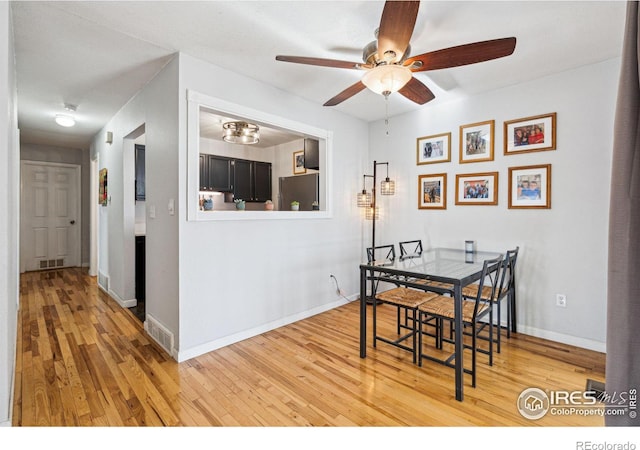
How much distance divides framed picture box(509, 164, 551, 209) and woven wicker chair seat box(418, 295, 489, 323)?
1.19 metres

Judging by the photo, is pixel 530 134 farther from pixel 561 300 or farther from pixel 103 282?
pixel 103 282

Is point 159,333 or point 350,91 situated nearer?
point 350,91

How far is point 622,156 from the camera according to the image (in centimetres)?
66

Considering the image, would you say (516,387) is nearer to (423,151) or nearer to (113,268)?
(423,151)

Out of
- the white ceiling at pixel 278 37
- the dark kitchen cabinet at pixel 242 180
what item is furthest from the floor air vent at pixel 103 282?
the white ceiling at pixel 278 37

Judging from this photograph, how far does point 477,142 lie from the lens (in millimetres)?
3225

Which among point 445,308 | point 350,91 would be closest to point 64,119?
point 350,91

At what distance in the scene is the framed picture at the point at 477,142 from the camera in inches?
124

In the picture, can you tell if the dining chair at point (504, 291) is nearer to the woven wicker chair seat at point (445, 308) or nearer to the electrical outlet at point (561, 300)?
the woven wicker chair seat at point (445, 308)

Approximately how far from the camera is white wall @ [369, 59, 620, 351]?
8.43ft

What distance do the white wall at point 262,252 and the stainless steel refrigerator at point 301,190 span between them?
0.61m

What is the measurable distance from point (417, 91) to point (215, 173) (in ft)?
11.7
